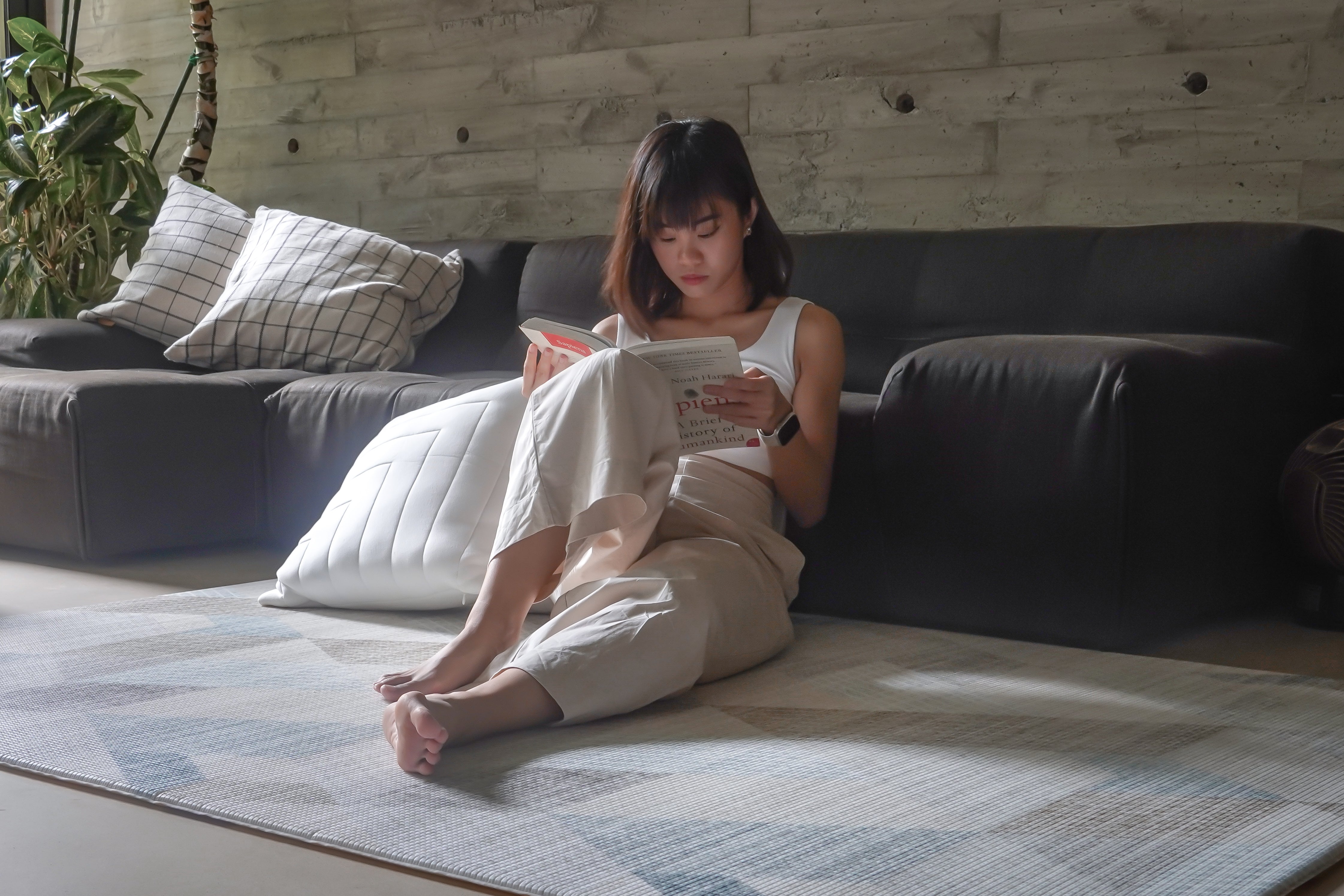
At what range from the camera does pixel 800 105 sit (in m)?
3.46

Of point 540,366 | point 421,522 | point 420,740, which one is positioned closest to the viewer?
point 420,740

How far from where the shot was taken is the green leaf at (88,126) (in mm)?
3975

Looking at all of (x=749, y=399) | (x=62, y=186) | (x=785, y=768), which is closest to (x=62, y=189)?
(x=62, y=186)

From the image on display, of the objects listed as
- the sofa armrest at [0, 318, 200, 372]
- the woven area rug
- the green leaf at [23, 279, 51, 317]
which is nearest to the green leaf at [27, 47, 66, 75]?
the green leaf at [23, 279, 51, 317]

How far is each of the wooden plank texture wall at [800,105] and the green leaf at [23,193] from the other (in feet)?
2.64

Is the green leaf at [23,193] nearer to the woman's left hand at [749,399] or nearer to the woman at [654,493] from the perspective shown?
the woman at [654,493]

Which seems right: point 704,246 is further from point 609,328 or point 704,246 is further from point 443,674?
point 443,674

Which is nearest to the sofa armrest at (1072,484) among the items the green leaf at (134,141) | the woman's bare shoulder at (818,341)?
the woman's bare shoulder at (818,341)

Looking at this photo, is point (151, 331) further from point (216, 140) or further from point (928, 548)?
point (928, 548)

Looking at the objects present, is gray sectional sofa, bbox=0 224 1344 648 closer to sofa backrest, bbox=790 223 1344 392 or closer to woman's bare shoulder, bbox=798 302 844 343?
sofa backrest, bbox=790 223 1344 392

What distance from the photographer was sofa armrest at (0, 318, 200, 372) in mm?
3332

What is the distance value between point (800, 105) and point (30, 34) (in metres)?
2.62

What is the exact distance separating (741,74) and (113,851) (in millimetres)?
2734

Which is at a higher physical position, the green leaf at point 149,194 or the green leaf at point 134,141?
the green leaf at point 134,141
